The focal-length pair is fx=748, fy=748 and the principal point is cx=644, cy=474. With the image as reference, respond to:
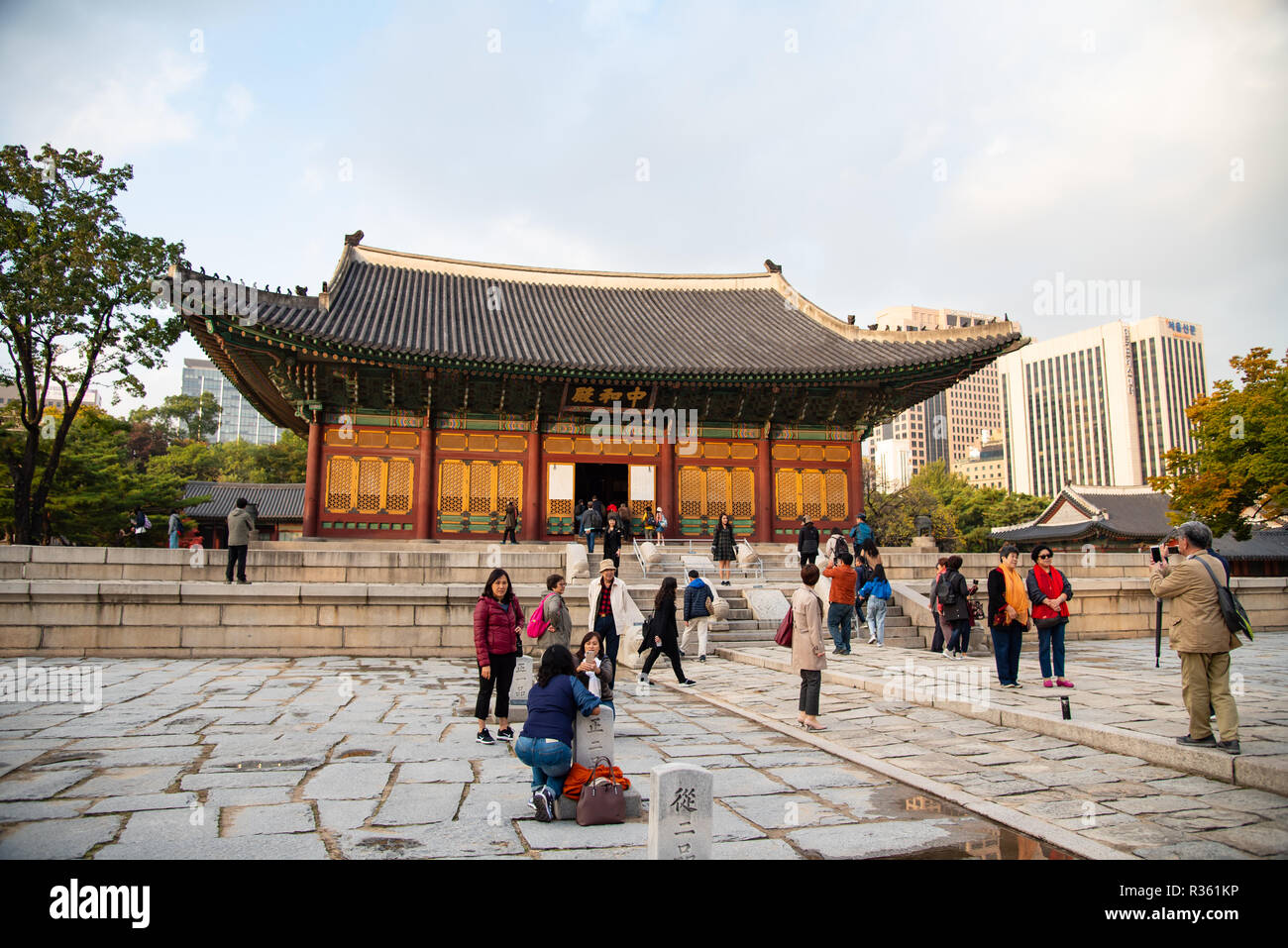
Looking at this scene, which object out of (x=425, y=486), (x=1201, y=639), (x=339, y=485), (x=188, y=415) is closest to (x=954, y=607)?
(x=1201, y=639)

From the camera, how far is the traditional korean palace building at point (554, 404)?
19.1 metres

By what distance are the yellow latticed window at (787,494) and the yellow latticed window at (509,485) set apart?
23.8ft

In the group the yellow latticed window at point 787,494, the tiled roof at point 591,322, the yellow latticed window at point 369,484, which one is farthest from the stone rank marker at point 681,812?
the yellow latticed window at point 787,494

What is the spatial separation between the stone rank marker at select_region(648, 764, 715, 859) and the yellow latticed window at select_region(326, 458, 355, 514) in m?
17.6

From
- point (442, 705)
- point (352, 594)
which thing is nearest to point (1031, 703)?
point (442, 705)

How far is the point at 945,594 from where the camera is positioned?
1131 cm

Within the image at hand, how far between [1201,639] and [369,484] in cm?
1807

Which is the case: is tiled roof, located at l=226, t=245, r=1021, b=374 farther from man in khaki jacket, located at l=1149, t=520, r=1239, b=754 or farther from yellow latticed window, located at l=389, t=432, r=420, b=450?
man in khaki jacket, located at l=1149, t=520, r=1239, b=754

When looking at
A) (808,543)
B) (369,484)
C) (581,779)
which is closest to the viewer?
(581,779)

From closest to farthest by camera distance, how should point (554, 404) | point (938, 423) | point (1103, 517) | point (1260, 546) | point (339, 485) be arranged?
point (339, 485)
point (554, 404)
point (1260, 546)
point (1103, 517)
point (938, 423)

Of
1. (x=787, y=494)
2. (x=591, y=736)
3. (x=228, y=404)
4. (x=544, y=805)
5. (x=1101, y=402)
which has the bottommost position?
(x=544, y=805)

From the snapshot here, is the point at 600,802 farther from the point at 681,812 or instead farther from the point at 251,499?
the point at 251,499
